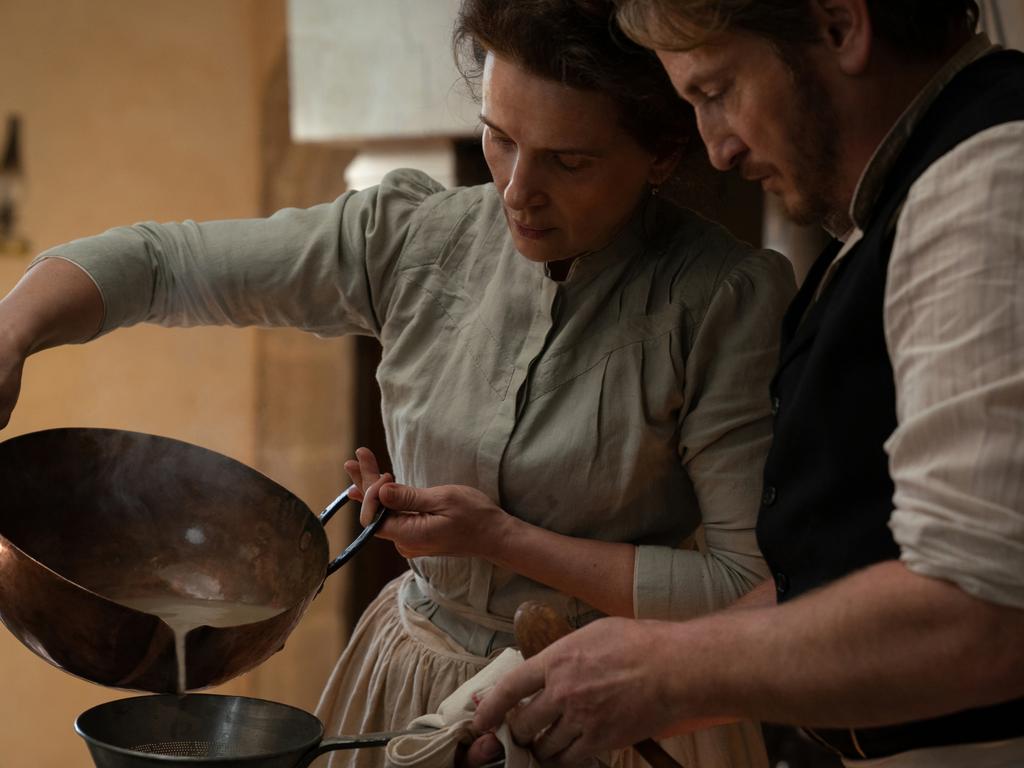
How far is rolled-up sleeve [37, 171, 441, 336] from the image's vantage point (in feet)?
6.07

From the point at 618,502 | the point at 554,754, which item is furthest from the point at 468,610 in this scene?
the point at 554,754

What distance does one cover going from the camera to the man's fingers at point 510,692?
1287 mm

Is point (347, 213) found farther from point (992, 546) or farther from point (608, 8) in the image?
point (992, 546)

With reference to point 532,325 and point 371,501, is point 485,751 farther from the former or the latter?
point 532,325

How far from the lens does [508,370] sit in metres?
1.78

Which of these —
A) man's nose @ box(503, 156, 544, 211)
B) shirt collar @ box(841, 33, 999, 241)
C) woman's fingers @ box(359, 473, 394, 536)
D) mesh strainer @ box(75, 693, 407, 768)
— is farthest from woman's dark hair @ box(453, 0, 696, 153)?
mesh strainer @ box(75, 693, 407, 768)

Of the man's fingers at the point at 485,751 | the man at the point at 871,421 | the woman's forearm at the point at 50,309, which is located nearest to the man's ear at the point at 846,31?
the man at the point at 871,421

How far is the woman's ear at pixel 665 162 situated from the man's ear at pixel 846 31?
1.57ft

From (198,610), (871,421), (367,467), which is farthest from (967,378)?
(198,610)

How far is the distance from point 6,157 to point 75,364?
71cm

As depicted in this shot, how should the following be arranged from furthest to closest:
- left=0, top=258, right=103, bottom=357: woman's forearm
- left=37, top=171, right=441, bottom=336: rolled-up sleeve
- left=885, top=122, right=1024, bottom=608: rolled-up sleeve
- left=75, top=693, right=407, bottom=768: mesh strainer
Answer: left=37, top=171, right=441, bottom=336: rolled-up sleeve
left=0, top=258, right=103, bottom=357: woman's forearm
left=75, top=693, right=407, bottom=768: mesh strainer
left=885, top=122, right=1024, bottom=608: rolled-up sleeve

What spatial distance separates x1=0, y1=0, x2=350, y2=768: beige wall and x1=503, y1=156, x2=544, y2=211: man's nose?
9.38 feet

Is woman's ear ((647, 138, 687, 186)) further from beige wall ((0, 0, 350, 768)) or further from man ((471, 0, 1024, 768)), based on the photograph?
beige wall ((0, 0, 350, 768))

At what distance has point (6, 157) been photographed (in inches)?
171
